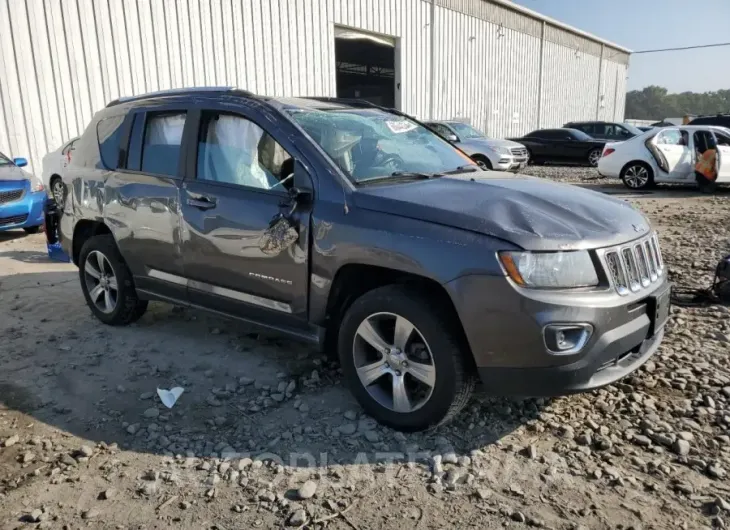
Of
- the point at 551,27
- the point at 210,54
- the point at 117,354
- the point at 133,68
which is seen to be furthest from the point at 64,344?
the point at 551,27

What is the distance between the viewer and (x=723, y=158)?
12445 millimetres

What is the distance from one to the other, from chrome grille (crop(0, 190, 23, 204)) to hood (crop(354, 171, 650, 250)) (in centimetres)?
807

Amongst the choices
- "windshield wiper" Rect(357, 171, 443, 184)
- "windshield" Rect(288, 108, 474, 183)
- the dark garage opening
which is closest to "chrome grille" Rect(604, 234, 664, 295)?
"windshield wiper" Rect(357, 171, 443, 184)

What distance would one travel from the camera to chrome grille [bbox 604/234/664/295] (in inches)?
112

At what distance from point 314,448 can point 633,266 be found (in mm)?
1902

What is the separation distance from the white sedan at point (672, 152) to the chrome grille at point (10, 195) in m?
12.3

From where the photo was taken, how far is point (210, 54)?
1415cm

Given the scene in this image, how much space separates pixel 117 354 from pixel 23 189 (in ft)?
20.8

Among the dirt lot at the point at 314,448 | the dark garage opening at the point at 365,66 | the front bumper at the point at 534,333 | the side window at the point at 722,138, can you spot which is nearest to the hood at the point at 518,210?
the front bumper at the point at 534,333

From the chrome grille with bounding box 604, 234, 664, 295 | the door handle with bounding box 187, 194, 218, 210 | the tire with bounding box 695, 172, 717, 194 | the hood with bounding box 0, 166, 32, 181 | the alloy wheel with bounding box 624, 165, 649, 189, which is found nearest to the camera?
the chrome grille with bounding box 604, 234, 664, 295

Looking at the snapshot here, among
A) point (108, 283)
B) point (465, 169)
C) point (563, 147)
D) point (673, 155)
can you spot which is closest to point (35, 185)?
point (108, 283)

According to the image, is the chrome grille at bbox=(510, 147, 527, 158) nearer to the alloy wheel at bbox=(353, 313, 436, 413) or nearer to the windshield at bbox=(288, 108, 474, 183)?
the windshield at bbox=(288, 108, 474, 183)

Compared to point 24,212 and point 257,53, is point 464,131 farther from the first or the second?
point 24,212

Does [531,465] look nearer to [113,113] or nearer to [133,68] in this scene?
[113,113]
